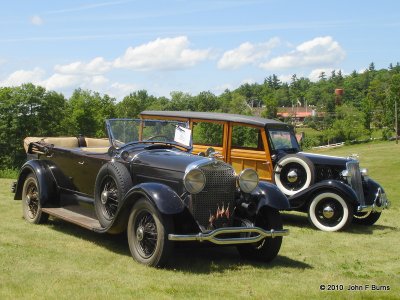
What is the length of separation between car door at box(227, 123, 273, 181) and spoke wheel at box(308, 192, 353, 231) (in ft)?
3.62

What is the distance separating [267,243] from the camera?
258 inches

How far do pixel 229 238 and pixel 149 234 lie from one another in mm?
894

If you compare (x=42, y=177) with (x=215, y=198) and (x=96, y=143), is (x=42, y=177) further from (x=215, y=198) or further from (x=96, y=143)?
(x=215, y=198)

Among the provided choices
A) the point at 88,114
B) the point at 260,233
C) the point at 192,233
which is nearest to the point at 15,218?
the point at 192,233

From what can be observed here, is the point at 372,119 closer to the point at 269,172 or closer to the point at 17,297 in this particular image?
the point at 269,172

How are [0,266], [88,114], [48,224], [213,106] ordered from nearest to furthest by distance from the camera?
[0,266]
[48,224]
[88,114]
[213,106]

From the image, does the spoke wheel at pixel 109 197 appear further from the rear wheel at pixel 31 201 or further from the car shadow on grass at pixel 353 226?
the car shadow on grass at pixel 353 226

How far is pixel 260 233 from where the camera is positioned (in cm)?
612

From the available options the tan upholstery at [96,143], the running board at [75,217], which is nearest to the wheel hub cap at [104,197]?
the running board at [75,217]

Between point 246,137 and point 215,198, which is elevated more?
point 246,137

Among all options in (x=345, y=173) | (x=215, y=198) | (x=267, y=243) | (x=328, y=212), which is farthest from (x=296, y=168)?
(x=215, y=198)

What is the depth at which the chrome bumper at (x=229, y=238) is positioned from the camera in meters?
5.69

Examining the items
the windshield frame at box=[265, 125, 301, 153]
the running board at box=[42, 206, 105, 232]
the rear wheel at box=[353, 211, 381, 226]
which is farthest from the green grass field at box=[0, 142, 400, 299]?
the windshield frame at box=[265, 125, 301, 153]

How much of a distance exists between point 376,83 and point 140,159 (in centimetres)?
8850
